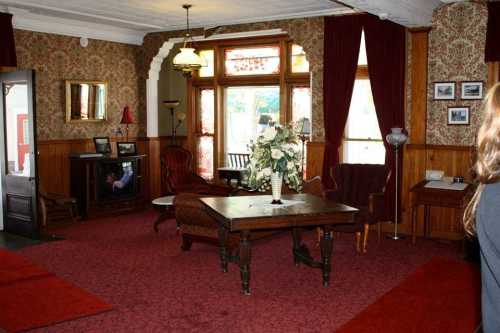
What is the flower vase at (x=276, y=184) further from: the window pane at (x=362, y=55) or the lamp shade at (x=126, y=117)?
the lamp shade at (x=126, y=117)

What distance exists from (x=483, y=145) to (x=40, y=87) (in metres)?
7.88

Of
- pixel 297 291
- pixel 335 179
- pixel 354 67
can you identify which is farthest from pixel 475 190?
pixel 354 67

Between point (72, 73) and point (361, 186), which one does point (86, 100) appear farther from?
point (361, 186)

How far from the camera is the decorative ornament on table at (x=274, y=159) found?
5098 mm

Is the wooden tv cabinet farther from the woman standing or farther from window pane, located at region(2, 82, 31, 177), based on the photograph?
the woman standing

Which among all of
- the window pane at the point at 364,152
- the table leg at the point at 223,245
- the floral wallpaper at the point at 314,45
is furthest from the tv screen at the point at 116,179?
the table leg at the point at 223,245

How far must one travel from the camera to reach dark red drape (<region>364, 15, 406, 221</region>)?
7.12 meters

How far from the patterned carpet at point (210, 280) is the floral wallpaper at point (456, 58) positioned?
1410 millimetres

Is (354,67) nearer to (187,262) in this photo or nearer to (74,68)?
(187,262)

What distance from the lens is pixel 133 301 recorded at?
4.73 m

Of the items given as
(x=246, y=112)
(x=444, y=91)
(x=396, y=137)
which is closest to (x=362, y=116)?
(x=396, y=137)

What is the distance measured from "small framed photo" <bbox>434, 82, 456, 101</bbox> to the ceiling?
2.62 feet

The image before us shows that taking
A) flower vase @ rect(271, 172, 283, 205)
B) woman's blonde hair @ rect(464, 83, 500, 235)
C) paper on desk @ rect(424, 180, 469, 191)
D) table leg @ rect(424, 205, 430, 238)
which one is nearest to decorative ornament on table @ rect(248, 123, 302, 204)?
flower vase @ rect(271, 172, 283, 205)

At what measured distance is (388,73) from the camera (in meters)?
7.18
